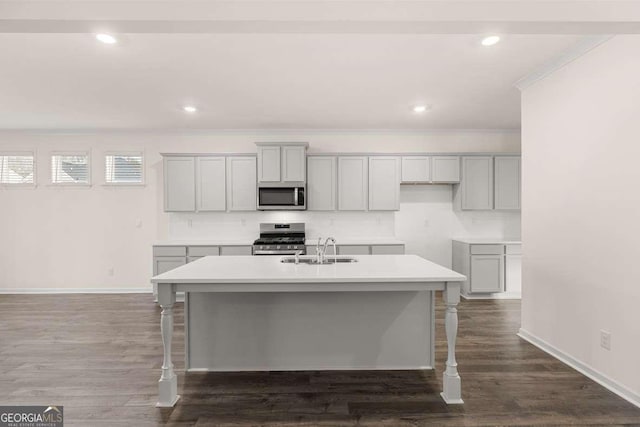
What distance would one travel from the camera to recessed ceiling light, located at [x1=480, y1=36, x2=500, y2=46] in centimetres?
269

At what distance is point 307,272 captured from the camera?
8.48 feet

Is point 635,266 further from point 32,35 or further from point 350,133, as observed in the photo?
point 32,35

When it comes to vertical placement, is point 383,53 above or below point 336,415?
above

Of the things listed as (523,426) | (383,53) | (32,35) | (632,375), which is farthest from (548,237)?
(32,35)

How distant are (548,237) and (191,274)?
10.2ft

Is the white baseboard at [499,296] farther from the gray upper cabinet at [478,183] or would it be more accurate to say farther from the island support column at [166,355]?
the island support column at [166,355]

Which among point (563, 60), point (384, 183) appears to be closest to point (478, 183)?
point (384, 183)

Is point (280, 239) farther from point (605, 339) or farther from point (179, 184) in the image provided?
point (605, 339)

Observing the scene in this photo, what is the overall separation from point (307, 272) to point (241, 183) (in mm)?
3206

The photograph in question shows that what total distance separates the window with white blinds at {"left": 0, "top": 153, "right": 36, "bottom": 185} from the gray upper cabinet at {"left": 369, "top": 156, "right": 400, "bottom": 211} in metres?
5.43

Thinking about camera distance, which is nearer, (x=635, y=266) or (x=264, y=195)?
(x=635, y=266)

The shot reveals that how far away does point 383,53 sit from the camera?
9.73 ft

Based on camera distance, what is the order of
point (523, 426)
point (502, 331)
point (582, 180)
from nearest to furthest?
point (523, 426), point (582, 180), point (502, 331)

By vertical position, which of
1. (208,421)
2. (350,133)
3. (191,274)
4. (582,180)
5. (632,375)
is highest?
(350,133)
